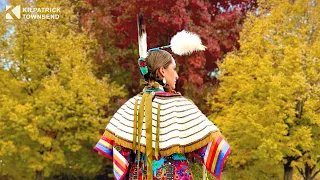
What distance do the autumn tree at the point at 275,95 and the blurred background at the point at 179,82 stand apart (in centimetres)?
3

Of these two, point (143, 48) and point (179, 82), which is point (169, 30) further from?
point (143, 48)

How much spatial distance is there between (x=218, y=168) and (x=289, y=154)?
7.55 metres

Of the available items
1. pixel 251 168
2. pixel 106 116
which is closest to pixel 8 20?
pixel 106 116

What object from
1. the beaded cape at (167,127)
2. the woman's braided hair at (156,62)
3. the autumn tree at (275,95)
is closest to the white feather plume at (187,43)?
the woman's braided hair at (156,62)

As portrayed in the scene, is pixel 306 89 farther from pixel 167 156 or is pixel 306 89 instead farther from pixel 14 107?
pixel 167 156

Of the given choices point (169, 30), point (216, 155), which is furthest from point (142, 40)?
point (169, 30)

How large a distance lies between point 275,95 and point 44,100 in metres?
5.61

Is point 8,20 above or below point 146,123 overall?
above

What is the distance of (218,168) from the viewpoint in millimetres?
3014

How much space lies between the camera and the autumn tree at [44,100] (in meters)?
11.8

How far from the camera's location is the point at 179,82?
44.2ft

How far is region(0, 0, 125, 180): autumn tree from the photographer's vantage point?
1182 centimetres

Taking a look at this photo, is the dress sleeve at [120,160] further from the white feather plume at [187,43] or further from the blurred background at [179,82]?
the blurred background at [179,82]

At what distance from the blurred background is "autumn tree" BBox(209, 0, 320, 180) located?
0.09ft
